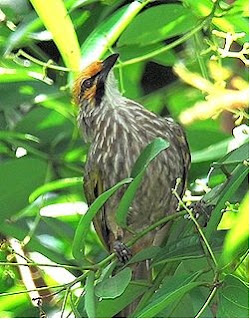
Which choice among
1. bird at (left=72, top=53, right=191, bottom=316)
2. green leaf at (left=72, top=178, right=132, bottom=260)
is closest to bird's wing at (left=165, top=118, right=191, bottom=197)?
bird at (left=72, top=53, right=191, bottom=316)

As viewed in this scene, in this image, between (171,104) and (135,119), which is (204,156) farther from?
(171,104)

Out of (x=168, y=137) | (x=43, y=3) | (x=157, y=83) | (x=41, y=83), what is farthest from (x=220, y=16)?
(x=157, y=83)

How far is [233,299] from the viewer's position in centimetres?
108

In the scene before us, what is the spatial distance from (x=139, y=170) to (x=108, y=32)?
1.25ft

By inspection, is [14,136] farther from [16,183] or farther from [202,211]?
[202,211]

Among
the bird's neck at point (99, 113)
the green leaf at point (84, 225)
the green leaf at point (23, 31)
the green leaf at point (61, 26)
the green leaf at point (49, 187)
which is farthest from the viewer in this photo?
the bird's neck at point (99, 113)

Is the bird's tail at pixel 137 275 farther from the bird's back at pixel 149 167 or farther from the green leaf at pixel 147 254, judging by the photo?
the bird's back at pixel 149 167

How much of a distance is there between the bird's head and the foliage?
3cm

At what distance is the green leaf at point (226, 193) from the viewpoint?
3.64ft

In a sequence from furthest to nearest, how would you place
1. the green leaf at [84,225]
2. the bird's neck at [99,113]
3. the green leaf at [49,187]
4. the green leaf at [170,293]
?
1. the bird's neck at [99,113]
2. the green leaf at [49,187]
3. the green leaf at [84,225]
4. the green leaf at [170,293]

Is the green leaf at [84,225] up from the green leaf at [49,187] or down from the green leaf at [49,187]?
up

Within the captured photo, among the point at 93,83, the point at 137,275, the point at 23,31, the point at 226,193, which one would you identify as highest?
the point at 23,31

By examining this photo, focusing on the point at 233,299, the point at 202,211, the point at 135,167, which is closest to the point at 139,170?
the point at 135,167

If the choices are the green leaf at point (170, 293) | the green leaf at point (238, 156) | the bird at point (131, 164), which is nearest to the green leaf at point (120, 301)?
the green leaf at point (170, 293)
